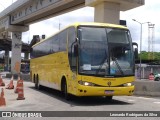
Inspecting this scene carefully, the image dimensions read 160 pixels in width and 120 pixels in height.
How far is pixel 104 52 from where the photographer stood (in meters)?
14.9

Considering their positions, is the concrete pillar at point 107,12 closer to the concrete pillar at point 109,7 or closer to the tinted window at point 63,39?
the concrete pillar at point 109,7

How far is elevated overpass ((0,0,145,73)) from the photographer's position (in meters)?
29.0

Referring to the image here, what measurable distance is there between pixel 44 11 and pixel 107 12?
14.2m

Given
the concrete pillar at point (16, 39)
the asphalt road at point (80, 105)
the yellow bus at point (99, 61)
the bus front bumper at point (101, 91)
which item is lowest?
the asphalt road at point (80, 105)

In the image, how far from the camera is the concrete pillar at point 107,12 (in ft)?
94.1

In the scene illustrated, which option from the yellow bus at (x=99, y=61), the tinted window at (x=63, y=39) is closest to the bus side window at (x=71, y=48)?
the yellow bus at (x=99, y=61)

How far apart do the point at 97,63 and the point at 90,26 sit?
1663 millimetres

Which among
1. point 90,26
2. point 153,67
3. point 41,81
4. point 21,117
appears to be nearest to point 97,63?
→ point 90,26

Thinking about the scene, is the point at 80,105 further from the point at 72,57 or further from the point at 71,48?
the point at 71,48

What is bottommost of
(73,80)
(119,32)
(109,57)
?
(73,80)

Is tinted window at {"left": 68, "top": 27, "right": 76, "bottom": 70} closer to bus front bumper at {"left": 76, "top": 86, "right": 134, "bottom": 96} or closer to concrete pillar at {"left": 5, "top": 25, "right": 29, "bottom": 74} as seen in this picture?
bus front bumper at {"left": 76, "top": 86, "right": 134, "bottom": 96}

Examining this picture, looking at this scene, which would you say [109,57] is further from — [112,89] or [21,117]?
[21,117]

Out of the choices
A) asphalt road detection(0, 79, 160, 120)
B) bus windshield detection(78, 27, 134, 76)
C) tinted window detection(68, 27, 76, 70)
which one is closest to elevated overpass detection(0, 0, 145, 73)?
asphalt road detection(0, 79, 160, 120)

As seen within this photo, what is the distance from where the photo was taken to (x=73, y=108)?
1345 centimetres
